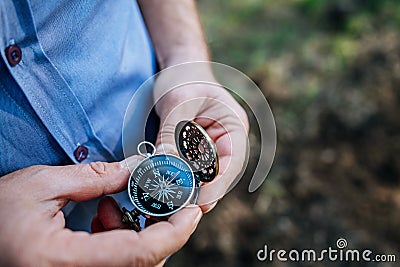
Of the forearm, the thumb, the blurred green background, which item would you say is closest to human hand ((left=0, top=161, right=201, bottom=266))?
the thumb

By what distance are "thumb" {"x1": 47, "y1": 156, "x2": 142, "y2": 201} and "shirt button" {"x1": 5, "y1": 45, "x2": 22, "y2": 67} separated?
0.54ft

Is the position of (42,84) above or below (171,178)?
above

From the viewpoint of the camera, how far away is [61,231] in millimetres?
798

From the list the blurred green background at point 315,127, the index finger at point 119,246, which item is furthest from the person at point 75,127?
the blurred green background at point 315,127

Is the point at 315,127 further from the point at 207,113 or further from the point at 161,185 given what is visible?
the point at 161,185

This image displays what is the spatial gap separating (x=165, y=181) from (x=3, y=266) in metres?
0.28

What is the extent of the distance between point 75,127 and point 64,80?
82 mm

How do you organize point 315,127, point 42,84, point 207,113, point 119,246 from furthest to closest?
point 315,127
point 207,113
point 42,84
point 119,246

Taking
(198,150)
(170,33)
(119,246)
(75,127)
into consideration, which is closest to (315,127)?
(170,33)

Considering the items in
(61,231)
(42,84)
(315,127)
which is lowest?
(315,127)

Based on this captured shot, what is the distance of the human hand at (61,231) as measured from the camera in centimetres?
76

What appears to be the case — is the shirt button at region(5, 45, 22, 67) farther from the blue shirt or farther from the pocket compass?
the pocket compass

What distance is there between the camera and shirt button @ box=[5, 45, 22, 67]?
843 millimetres

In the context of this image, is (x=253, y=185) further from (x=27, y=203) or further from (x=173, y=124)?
(x=27, y=203)
